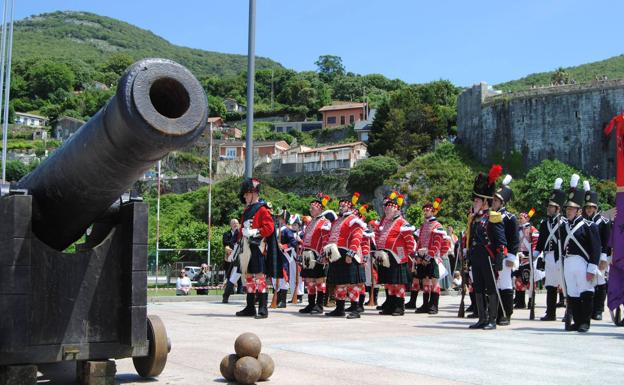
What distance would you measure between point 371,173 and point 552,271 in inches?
2159

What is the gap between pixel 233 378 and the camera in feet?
18.8

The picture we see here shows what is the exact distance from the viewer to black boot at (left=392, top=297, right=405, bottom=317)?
43.0 ft

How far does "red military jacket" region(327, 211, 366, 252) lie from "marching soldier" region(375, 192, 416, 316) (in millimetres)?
919

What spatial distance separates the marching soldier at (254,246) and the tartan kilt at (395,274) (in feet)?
7.77

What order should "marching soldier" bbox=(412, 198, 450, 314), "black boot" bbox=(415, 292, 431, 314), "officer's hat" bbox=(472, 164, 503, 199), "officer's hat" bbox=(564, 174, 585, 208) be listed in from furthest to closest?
1. "marching soldier" bbox=(412, 198, 450, 314)
2. "black boot" bbox=(415, 292, 431, 314)
3. "officer's hat" bbox=(564, 174, 585, 208)
4. "officer's hat" bbox=(472, 164, 503, 199)

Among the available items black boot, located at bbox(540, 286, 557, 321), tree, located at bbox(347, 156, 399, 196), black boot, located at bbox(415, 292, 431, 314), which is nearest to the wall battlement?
tree, located at bbox(347, 156, 399, 196)

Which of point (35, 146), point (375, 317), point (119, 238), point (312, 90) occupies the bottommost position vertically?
point (375, 317)

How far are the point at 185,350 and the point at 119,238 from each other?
2.34m

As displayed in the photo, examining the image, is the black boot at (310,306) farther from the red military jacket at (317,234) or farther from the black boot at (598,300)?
the black boot at (598,300)

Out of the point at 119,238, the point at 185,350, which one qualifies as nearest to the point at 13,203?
the point at 119,238

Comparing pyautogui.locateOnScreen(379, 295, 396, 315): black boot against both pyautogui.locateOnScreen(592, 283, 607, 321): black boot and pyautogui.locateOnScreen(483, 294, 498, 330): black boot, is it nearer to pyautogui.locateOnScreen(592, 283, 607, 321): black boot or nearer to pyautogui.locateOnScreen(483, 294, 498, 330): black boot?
pyautogui.locateOnScreen(483, 294, 498, 330): black boot

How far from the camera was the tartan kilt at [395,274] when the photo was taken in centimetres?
1317

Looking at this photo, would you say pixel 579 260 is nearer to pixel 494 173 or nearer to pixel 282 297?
pixel 494 173

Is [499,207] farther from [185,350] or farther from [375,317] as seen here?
[185,350]
